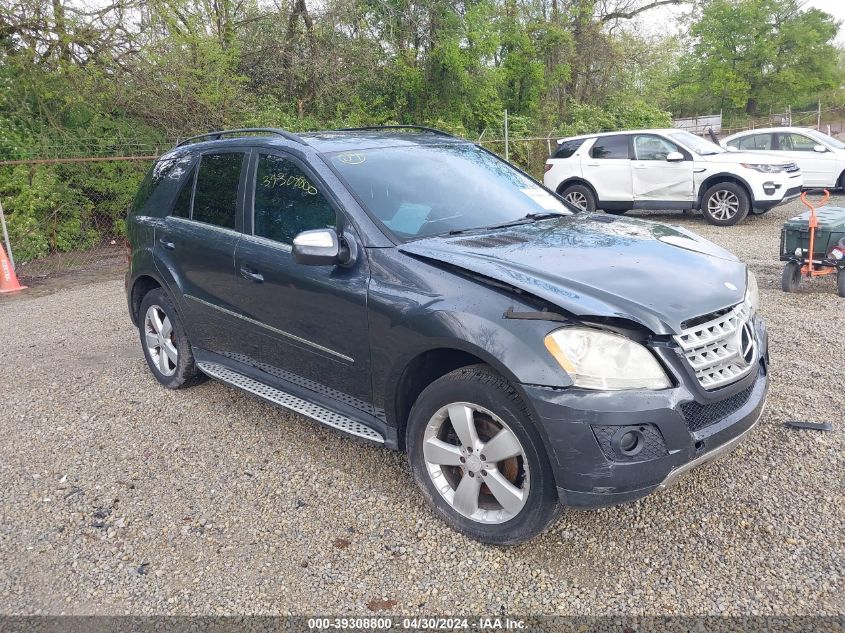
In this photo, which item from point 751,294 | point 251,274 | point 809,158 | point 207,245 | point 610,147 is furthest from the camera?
point 809,158

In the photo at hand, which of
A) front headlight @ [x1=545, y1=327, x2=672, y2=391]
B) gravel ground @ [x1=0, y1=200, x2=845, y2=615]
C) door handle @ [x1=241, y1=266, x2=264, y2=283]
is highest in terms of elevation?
door handle @ [x1=241, y1=266, x2=264, y2=283]

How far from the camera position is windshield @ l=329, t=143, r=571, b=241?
3.56 metres

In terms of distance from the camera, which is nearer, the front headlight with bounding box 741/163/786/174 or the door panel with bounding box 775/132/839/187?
the front headlight with bounding box 741/163/786/174

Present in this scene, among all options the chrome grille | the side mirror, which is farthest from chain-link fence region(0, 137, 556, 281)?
the chrome grille

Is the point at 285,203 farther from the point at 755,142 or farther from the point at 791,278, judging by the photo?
the point at 755,142

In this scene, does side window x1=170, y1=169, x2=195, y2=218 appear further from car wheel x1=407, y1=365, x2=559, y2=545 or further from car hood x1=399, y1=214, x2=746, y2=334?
car wheel x1=407, y1=365, x2=559, y2=545

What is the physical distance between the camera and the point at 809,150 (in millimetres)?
14727

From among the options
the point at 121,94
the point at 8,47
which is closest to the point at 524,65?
the point at 121,94

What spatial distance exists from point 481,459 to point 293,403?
1.31 metres

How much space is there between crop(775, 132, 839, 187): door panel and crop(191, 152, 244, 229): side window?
13.6 m

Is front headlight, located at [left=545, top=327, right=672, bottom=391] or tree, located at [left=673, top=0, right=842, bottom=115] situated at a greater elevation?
tree, located at [left=673, top=0, right=842, bottom=115]

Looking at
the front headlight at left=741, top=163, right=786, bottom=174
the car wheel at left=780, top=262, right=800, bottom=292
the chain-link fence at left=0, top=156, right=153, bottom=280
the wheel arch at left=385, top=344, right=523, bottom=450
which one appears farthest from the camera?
the front headlight at left=741, top=163, right=786, bottom=174

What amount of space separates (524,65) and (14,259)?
18735 millimetres

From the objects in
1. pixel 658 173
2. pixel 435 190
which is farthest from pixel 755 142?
pixel 435 190
